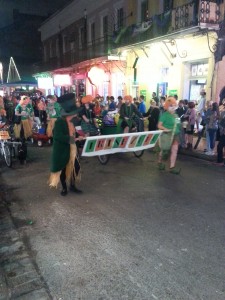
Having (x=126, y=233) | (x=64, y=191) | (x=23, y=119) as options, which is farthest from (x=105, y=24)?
(x=126, y=233)

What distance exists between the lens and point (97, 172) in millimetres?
7711

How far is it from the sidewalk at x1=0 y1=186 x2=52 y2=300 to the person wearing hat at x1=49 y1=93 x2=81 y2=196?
5.01 ft

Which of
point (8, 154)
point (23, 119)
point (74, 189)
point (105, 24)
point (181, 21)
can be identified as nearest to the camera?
point (74, 189)

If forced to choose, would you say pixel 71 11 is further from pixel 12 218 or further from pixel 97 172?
pixel 12 218

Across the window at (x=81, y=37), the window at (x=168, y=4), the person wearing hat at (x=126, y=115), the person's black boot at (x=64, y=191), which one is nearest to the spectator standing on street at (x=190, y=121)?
the person wearing hat at (x=126, y=115)

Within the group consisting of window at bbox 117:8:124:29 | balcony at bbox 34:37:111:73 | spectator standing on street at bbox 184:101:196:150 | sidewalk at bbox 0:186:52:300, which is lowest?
sidewalk at bbox 0:186:52:300

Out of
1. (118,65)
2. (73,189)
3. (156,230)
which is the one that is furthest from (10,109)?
(156,230)

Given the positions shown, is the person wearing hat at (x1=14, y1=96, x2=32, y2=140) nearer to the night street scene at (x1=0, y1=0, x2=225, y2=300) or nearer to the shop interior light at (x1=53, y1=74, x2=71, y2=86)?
the night street scene at (x1=0, y1=0, x2=225, y2=300)

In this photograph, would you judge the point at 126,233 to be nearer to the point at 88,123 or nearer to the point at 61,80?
the point at 88,123

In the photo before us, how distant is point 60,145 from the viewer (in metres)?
5.72

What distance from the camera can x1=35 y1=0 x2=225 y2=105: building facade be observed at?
39.4ft

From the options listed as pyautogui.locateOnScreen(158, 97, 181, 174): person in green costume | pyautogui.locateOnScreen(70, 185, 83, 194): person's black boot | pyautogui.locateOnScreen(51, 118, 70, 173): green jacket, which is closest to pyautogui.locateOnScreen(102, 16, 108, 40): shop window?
pyautogui.locateOnScreen(158, 97, 181, 174): person in green costume

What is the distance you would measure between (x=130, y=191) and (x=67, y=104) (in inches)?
88.2

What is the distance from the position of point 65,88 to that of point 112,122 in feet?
69.5
